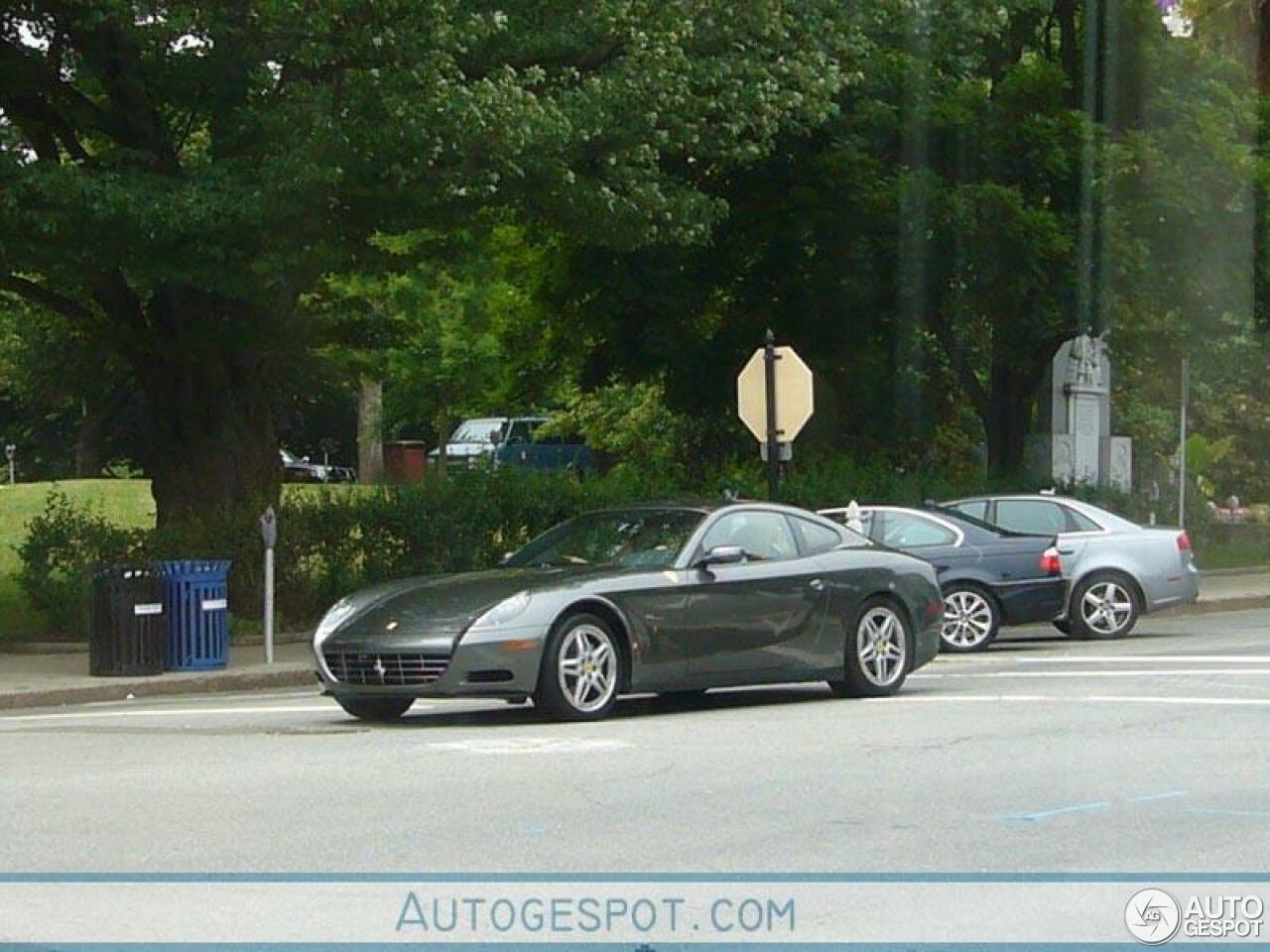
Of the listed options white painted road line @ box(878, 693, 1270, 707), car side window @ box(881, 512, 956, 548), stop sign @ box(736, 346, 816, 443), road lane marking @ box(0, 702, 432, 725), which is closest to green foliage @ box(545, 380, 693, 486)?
stop sign @ box(736, 346, 816, 443)

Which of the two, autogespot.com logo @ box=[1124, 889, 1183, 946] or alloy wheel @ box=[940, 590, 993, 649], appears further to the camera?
alloy wheel @ box=[940, 590, 993, 649]

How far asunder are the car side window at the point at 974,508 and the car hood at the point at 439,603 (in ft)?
32.2

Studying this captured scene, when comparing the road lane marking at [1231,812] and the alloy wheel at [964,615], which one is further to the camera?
the alloy wheel at [964,615]

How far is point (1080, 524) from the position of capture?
2281cm

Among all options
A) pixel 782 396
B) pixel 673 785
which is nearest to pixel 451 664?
pixel 673 785

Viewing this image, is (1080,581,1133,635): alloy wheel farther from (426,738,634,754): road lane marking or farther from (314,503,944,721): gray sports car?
(426,738,634,754): road lane marking

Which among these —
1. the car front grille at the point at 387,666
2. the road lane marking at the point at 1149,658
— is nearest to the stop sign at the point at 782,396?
the road lane marking at the point at 1149,658

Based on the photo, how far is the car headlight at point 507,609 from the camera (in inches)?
523

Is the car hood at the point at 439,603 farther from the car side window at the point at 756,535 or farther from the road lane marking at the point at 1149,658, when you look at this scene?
the road lane marking at the point at 1149,658

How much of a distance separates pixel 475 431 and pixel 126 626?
44560 mm

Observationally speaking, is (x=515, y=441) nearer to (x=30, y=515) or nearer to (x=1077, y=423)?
(x=30, y=515)

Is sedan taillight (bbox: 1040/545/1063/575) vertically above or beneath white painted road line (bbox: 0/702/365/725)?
above

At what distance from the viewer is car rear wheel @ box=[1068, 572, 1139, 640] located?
22438 mm

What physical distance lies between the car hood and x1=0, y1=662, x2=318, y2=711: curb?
15.1 feet
